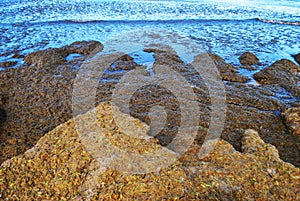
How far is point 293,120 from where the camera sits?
A: 5.33 meters

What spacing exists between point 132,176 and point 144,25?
15.9 meters

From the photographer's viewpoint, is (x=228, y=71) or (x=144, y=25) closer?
(x=228, y=71)

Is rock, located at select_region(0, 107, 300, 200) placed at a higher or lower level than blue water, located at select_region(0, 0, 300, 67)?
higher

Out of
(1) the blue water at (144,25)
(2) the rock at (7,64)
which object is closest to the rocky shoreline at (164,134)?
(2) the rock at (7,64)

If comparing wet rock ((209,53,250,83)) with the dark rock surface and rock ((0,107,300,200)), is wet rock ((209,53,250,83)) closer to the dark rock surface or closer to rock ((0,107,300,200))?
the dark rock surface

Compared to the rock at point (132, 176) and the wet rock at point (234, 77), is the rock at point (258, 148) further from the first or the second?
the wet rock at point (234, 77)

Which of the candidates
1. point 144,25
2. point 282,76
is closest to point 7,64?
point 282,76

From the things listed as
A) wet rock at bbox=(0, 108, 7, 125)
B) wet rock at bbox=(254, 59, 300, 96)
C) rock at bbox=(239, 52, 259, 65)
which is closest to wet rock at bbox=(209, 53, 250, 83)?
wet rock at bbox=(254, 59, 300, 96)

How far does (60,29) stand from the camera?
14.8 meters

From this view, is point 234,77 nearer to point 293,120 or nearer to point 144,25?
point 293,120

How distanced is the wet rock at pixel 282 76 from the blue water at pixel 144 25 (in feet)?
3.86

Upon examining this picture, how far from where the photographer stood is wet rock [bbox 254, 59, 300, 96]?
7557 millimetres

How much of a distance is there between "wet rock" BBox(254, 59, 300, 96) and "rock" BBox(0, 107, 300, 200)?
4.93 metres

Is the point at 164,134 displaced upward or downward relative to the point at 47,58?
upward
